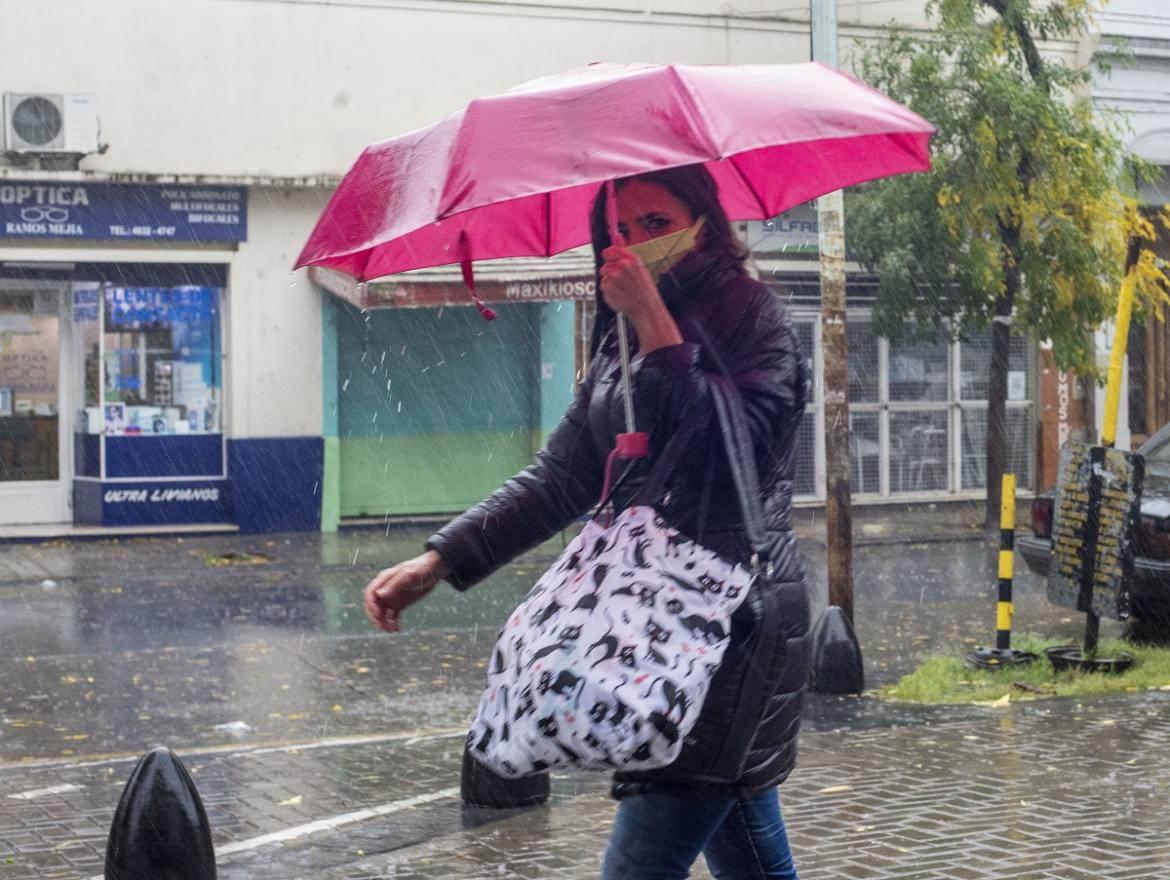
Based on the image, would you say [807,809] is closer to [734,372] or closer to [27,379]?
[734,372]

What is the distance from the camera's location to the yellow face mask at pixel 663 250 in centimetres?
307

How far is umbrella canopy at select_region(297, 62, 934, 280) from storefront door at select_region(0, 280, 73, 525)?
15003mm

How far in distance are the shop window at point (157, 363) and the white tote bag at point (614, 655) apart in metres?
15.7

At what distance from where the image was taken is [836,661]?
336 inches

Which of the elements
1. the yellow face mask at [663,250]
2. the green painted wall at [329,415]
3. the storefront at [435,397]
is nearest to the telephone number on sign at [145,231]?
the storefront at [435,397]

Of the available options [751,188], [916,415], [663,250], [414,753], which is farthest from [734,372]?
[916,415]

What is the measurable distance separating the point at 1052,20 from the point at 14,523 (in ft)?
40.1

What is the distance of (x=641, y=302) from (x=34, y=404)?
1614 cm

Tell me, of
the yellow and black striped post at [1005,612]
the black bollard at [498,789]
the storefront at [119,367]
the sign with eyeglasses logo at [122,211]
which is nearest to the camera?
the black bollard at [498,789]

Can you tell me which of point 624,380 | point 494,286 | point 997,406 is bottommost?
point 624,380

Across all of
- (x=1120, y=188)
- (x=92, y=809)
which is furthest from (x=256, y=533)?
(x=92, y=809)

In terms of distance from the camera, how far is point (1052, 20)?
57.2ft

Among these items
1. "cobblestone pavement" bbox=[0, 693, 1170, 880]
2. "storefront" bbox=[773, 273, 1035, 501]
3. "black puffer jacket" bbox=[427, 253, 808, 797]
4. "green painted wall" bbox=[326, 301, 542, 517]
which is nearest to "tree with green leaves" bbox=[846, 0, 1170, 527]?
"storefront" bbox=[773, 273, 1035, 501]

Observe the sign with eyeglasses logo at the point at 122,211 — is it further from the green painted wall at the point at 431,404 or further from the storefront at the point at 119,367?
the green painted wall at the point at 431,404
